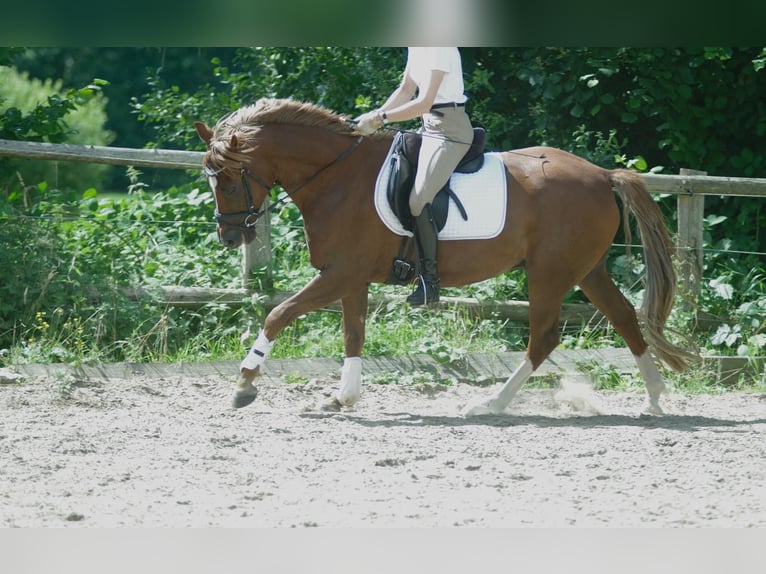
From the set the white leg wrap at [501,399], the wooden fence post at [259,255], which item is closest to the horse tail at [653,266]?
the white leg wrap at [501,399]

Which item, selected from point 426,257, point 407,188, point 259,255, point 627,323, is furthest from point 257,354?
point 627,323

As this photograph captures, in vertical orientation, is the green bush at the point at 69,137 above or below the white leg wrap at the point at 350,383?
above

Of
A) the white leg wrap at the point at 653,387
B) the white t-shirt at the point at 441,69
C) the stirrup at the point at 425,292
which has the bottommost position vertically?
the white leg wrap at the point at 653,387

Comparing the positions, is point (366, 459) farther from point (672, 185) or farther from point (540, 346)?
point (672, 185)

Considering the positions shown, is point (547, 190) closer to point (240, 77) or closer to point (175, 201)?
point (175, 201)

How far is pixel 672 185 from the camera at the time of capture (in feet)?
24.8

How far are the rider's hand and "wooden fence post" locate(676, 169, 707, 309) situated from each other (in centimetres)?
288

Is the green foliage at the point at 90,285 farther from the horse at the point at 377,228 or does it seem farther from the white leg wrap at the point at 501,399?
the white leg wrap at the point at 501,399

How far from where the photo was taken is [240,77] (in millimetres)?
10414

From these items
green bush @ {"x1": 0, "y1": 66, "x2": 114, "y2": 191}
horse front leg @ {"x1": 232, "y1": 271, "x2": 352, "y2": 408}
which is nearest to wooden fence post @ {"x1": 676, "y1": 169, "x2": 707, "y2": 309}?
horse front leg @ {"x1": 232, "y1": 271, "x2": 352, "y2": 408}

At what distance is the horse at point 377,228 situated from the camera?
19.7 feet

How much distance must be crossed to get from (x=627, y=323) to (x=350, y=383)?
1823 mm

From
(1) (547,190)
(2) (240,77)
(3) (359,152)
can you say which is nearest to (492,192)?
(1) (547,190)

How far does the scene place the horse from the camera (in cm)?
602
